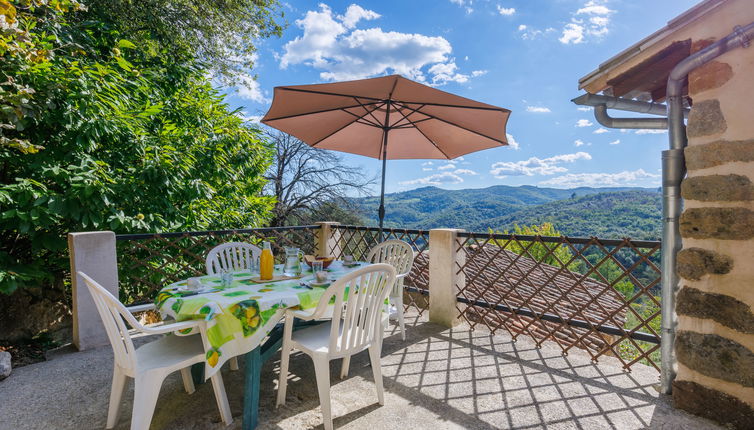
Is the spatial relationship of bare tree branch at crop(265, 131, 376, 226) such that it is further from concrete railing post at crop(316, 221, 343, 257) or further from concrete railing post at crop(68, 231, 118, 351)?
concrete railing post at crop(68, 231, 118, 351)

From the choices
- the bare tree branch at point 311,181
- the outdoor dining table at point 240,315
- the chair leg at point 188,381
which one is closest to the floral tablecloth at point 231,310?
the outdoor dining table at point 240,315

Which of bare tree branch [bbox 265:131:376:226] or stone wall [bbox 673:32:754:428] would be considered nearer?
stone wall [bbox 673:32:754:428]

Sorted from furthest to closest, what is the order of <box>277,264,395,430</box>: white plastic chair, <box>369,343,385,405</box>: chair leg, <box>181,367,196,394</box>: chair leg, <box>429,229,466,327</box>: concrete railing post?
<box>429,229,466,327</box>: concrete railing post
<box>181,367,196,394</box>: chair leg
<box>369,343,385,405</box>: chair leg
<box>277,264,395,430</box>: white plastic chair

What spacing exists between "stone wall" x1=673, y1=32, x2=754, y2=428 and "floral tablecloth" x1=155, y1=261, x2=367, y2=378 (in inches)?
79.2

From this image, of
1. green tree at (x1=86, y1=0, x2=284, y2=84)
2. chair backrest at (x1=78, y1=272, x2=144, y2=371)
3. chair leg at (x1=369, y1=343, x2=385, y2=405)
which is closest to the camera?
chair backrest at (x1=78, y1=272, x2=144, y2=371)

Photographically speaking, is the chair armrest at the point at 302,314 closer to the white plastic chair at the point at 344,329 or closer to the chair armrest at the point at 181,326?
the white plastic chair at the point at 344,329

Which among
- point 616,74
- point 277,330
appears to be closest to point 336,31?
point 616,74

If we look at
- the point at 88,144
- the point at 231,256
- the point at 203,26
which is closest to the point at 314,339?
the point at 231,256

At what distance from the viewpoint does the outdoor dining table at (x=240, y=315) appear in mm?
1576

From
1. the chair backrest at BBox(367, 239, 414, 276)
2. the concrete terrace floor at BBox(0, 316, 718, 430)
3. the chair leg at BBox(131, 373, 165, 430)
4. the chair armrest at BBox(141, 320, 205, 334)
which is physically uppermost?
the chair backrest at BBox(367, 239, 414, 276)

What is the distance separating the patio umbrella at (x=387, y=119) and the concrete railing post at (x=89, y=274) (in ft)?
5.36

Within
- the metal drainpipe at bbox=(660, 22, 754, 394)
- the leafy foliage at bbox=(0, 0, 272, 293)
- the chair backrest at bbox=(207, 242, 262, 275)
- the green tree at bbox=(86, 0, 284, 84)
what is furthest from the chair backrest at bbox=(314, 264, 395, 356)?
the green tree at bbox=(86, 0, 284, 84)

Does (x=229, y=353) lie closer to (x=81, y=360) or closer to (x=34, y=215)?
(x=81, y=360)

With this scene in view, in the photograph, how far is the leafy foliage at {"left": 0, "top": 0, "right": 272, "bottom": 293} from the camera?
2.89m
